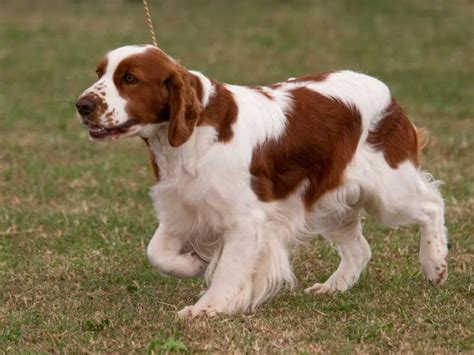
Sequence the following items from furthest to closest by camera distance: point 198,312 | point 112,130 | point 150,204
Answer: point 150,204
point 198,312
point 112,130

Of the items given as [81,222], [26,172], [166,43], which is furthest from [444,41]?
[81,222]

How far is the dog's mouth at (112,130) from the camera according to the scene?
5254 millimetres

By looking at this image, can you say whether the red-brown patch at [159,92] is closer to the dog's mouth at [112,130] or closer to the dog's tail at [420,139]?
the dog's mouth at [112,130]

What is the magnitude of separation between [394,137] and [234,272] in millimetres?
1199

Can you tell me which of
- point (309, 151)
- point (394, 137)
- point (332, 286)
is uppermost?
point (309, 151)

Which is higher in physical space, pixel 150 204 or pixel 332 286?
pixel 332 286

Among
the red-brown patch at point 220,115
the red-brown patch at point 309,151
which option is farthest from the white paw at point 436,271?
the red-brown patch at point 220,115

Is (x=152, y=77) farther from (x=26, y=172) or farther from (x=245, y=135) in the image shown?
(x=26, y=172)

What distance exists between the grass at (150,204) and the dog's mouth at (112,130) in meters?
0.86

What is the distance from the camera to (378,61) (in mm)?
16516

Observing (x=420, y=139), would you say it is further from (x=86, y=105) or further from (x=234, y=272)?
(x=86, y=105)

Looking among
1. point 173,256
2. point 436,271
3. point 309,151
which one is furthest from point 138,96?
point 436,271

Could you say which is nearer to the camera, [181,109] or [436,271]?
[181,109]

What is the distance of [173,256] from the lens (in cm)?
574
